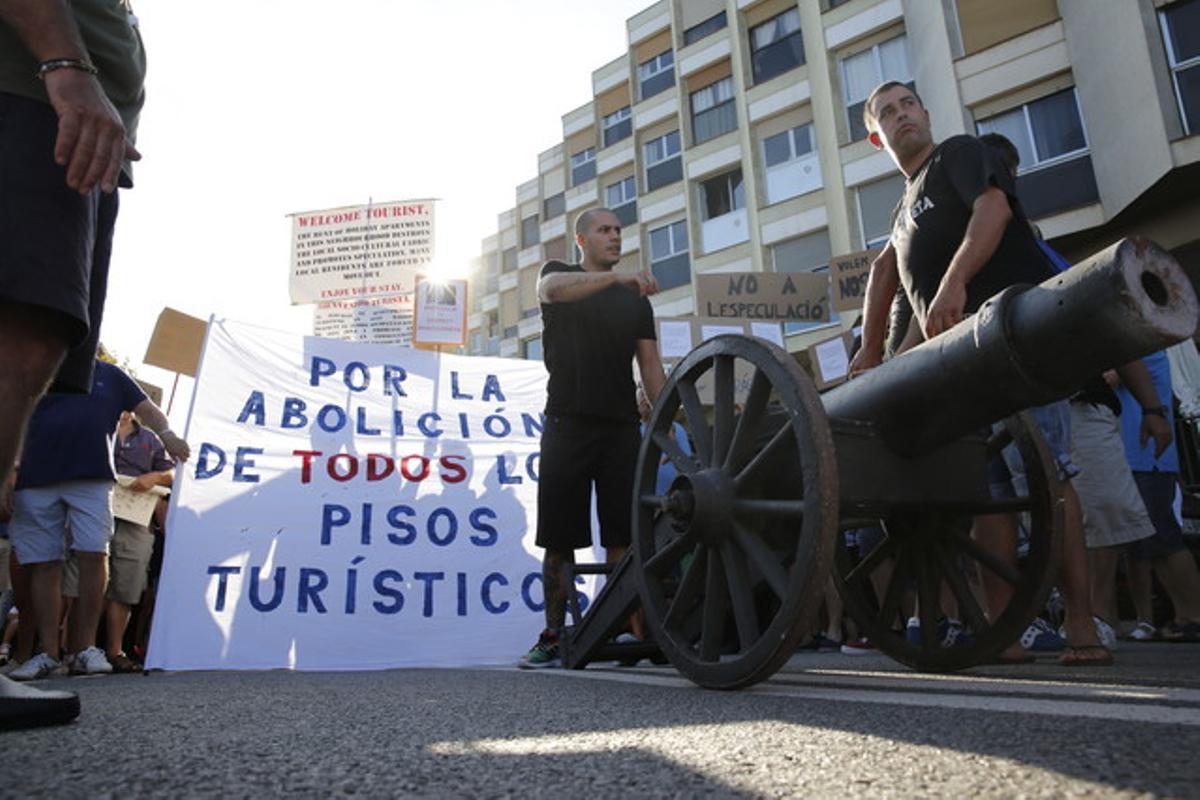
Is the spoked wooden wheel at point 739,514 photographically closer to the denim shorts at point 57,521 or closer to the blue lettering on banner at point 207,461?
the denim shorts at point 57,521

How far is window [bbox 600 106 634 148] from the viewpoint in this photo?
24.4 m

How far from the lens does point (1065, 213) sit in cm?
1179

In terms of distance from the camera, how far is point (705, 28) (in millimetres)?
20156

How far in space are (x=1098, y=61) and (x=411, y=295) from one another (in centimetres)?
975

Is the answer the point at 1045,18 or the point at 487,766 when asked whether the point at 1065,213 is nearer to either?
the point at 1045,18


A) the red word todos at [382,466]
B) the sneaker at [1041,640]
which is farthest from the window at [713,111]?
the sneaker at [1041,640]

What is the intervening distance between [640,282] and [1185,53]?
10.7 metres

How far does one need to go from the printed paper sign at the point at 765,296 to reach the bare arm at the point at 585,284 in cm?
412

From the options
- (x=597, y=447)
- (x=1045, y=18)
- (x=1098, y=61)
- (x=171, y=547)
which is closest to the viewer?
(x=597, y=447)

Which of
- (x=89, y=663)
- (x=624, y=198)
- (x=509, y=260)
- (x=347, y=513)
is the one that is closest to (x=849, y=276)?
(x=347, y=513)

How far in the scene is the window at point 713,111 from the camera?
19.2 meters

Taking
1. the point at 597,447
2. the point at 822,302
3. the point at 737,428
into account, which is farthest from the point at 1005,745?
the point at 822,302

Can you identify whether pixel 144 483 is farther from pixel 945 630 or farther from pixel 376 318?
pixel 945 630

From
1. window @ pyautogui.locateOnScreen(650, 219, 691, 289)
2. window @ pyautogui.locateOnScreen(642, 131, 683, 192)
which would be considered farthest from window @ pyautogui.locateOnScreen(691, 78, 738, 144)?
window @ pyautogui.locateOnScreen(650, 219, 691, 289)
